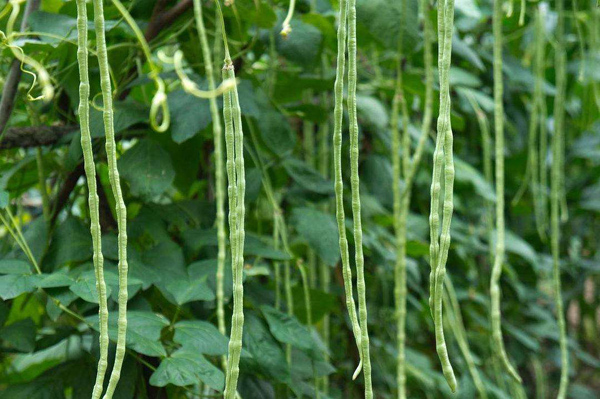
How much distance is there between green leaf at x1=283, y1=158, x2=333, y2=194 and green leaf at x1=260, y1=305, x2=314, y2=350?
9.5 inches

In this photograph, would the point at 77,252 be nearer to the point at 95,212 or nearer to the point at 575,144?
the point at 95,212

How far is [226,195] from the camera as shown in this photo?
107 cm

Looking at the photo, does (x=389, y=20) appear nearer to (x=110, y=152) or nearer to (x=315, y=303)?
(x=315, y=303)

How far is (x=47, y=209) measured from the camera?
86 cm

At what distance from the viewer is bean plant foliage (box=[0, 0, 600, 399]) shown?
551mm

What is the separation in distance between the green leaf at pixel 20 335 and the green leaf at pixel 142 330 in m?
0.10

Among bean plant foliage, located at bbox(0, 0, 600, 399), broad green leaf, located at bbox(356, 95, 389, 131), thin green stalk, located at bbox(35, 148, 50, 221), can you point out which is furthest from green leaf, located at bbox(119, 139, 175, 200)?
broad green leaf, located at bbox(356, 95, 389, 131)

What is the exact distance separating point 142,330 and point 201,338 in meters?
0.06

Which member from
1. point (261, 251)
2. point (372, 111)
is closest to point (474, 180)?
point (372, 111)

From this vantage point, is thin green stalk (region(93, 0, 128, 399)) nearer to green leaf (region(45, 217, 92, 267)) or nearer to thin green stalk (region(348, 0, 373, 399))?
thin green stalk (region(348, 0, 373, 399))

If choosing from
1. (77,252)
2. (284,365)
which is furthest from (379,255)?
(77,252)

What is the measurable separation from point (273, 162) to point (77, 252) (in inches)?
13.1

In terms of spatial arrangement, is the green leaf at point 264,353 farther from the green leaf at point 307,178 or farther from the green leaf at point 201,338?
the green leaf at point 307,178

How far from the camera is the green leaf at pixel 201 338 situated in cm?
69
